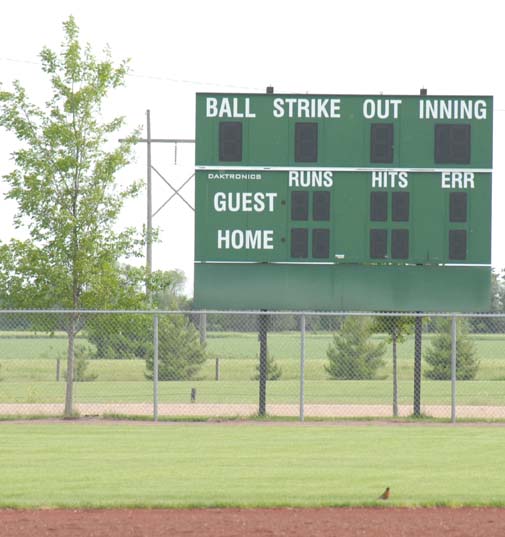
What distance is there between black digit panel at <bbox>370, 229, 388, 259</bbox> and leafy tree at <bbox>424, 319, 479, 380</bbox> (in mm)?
12760

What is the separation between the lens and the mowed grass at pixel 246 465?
10.6m

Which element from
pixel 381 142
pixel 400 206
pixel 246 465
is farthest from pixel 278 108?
pixel 246 465

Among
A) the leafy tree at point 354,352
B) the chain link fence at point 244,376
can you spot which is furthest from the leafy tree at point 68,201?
the leafy tree at point 354,352

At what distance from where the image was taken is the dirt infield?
9.11 metres

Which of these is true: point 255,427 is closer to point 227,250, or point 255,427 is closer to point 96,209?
point 227,250

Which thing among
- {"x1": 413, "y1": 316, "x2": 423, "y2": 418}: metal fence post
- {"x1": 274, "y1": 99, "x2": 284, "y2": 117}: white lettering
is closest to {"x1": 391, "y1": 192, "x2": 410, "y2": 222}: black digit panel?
{"x1": 413, "y1": 316, "x2": 423, "y2": 418}: metal fence post

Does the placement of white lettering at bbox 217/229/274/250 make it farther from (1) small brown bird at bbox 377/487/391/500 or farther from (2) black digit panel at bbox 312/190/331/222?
(1) small brown bird at bbox 377/487/391/500

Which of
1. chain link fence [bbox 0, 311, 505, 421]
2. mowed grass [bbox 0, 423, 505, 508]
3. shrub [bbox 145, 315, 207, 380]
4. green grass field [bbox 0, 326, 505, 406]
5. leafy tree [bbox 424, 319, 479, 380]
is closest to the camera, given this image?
mowed grass [bbox 0, 423, 505, 508]

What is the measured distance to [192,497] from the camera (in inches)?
417

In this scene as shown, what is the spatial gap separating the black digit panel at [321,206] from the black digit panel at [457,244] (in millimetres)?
2094

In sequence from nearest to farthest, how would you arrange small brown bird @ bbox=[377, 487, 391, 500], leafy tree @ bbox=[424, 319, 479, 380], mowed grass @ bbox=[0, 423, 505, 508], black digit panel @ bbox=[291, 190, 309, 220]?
small brown bird @ bbox=[377, 487, 391, 500] → mowed grass @ bbox=[0, 423, 505, 508] → black digit panel @ bbox=[291, 190, 309, 220] → leafy tree @ bbox=[424, 319, 479, 380]

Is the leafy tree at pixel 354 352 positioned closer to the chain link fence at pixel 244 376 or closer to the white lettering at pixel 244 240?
the chain link fence at pixel 244 376

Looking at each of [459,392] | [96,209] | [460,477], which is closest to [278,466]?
[460,477]

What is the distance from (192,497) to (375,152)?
33.0 feet
